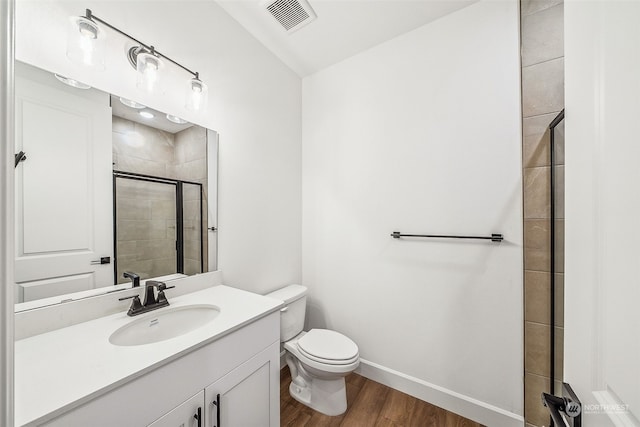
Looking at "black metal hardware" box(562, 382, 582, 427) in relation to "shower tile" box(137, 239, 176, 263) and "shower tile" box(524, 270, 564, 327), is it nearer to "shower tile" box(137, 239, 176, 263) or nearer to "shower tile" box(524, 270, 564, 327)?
"shower tile" box(524, 270, 564, 327)

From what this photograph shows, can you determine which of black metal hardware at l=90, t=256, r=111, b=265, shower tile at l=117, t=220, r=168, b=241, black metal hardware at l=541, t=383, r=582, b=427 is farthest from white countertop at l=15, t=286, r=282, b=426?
black metal hardware at l=541, t=383, r=582, b=427

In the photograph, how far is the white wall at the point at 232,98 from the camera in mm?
955

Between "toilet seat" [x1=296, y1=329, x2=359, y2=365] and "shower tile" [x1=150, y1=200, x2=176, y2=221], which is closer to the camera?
"shower tile" [x1=150, y1=200, x2=176, y2=221]

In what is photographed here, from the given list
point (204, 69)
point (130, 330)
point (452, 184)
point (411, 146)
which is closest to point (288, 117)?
point (204, 69)

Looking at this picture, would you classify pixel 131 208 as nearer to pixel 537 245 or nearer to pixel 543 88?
pixel 537 245

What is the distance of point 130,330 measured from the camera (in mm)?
986

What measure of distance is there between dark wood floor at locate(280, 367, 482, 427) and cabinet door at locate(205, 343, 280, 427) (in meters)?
0.34

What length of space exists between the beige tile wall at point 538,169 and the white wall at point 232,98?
5.19 ft

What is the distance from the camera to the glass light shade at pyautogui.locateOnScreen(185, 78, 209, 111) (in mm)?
1347

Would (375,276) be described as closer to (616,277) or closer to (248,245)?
(248,245)

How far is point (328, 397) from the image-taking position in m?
1.51

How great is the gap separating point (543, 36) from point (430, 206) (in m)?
1.06

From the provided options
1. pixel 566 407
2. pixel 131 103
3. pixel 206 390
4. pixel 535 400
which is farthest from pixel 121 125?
pixel 535 400

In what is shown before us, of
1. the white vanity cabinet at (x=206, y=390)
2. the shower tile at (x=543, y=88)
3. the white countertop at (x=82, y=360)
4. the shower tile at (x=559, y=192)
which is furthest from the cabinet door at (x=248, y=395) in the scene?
the shower tile at (x=543, y=88)
